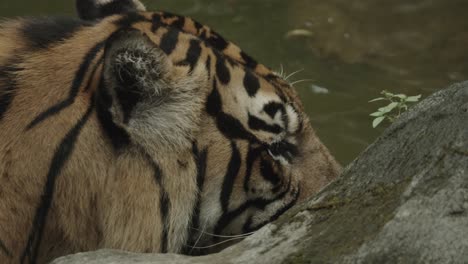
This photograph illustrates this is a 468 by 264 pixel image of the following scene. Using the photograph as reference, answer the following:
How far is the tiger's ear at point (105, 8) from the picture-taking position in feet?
11.6

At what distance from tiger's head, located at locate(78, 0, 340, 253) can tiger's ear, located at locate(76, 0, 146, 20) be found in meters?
0.21

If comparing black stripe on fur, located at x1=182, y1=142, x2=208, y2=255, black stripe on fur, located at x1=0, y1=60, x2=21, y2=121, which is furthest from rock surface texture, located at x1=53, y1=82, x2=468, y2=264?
black stripe on fur, located at x1=0, y1=60, x2=21, y2=121

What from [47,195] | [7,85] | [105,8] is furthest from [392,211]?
[105,8]

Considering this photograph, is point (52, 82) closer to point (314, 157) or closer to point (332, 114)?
point (314, 157)

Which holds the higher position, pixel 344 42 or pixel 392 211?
pixel 344 42

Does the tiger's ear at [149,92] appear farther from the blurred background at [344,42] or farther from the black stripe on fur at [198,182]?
the blurred background at [344,42]

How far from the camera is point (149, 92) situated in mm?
2834

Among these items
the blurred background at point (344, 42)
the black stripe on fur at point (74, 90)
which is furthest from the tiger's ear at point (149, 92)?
the blurred background at point (344, 42)

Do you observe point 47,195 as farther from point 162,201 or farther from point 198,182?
point 198,182

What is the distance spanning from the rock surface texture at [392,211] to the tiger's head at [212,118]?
46 cm

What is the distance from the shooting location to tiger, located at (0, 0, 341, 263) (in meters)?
2.75

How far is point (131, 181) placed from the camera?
282 centimetres

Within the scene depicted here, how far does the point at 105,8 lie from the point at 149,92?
83cm

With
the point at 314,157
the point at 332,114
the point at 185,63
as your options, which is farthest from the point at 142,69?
the point at 332,114
